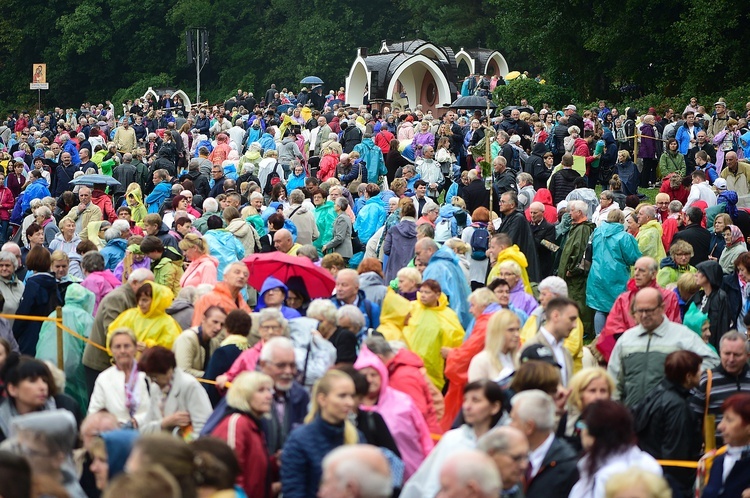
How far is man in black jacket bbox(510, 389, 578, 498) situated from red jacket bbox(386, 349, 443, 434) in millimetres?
1733

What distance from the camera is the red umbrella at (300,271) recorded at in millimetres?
10961

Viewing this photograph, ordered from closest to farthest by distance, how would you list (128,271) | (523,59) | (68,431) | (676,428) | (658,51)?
(68,431) → (676,428) → (128,271) → (658,51) → (523,59)

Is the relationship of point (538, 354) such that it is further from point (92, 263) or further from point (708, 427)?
point (92, 263)

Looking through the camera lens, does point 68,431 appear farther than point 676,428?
No

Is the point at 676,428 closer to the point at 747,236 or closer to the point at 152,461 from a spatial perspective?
the point at 152,461

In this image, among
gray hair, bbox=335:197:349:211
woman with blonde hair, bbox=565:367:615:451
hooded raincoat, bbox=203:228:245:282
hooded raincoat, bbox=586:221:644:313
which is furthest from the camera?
gray hair, bbox=335:197:349:211

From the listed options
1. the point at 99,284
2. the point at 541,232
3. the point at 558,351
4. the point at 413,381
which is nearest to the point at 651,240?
the point at 541,232

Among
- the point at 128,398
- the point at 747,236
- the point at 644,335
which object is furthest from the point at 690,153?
the point at 128,398

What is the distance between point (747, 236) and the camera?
1717cm

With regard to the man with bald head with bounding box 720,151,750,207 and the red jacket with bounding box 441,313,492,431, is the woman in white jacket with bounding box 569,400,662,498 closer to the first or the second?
the red jacket with bounding box 441,313,492,431

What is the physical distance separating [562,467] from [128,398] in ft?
10.2

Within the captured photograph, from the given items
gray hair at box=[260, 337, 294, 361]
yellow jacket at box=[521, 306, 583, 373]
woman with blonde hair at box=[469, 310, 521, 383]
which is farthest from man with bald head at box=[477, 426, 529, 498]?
yellow jacket at box=[521, 306, 583, 373]

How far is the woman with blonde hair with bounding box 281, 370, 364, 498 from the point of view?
6.65 meters

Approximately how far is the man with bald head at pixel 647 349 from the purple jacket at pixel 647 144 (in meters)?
18.8
